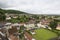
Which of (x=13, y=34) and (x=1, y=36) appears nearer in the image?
→ (x=1, y=36)

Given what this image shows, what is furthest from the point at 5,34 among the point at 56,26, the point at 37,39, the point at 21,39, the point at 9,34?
the point at 56,26

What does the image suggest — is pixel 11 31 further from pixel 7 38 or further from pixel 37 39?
pixel 37 39

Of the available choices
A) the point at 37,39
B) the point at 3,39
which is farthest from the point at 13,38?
the point at 37,39

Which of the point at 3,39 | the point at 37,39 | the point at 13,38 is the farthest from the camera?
the point at 37,39

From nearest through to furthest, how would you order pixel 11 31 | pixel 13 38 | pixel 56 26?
pixel 13 38 → pixel 11 31 → pixel 56 26

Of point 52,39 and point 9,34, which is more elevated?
point 9,34

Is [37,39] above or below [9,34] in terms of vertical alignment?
below

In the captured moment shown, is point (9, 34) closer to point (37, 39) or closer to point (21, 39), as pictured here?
point (21, 39)

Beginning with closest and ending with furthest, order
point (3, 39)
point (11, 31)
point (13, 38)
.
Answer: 1. point (3, 39)
2. point (13, 38)
3. point (11, 31)

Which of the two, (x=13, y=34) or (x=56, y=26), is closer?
(x=13, y=34)
